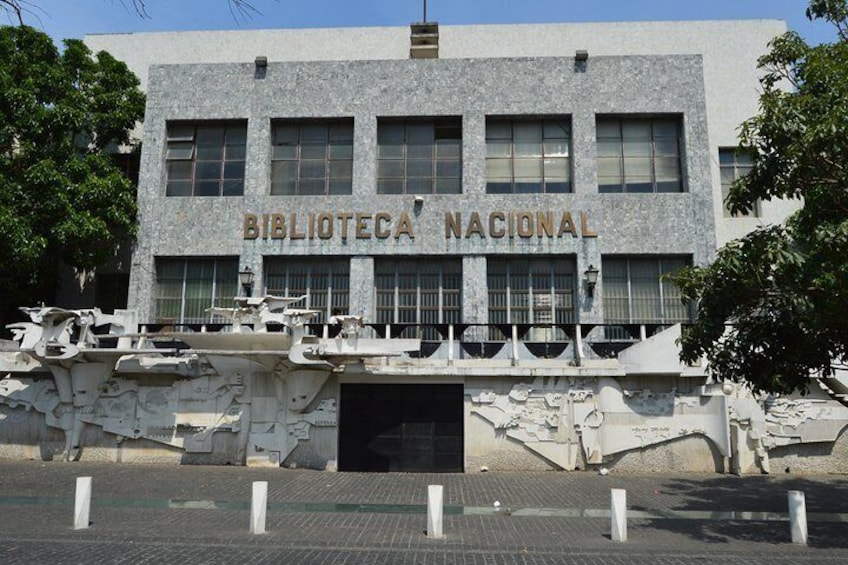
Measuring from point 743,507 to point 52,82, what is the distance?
21.3 m

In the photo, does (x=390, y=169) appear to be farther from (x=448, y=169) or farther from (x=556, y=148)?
(x=556, y=148)

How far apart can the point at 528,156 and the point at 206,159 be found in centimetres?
1023

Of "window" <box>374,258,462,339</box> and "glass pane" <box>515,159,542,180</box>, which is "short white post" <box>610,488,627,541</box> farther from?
"glass pane" <box>515,159,542,180</box>

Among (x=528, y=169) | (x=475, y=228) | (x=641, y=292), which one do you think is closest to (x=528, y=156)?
(x=528, y=169)

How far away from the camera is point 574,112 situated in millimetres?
20875

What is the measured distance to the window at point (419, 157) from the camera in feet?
69.1

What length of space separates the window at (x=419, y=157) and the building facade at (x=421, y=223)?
62mm

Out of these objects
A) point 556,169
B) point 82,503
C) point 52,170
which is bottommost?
point 82,503

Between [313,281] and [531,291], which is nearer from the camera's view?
[531,291]

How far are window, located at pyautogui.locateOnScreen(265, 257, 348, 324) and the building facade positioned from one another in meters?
0.07

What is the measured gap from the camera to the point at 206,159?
21.7m

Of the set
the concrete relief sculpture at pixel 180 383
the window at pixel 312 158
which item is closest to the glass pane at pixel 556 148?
the window at pixel 312 158

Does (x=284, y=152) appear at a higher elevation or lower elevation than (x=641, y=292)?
higher

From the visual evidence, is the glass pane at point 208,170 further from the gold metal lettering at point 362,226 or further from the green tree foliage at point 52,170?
the gold metal lettering at point 362,226
